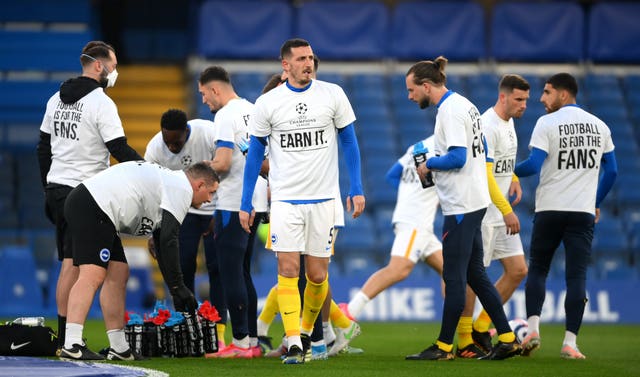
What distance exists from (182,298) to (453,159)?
227 cm

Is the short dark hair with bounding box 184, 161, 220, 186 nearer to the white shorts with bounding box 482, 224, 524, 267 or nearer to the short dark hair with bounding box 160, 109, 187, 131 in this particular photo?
the short dark hair with bounding box 160, 109, 187, 131

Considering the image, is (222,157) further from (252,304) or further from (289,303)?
(289,303)

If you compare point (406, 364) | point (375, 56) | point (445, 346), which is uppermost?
point (375, 56)

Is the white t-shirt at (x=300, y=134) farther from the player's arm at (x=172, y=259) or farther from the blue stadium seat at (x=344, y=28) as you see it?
the blue stadium seat at (x=344, y=28)

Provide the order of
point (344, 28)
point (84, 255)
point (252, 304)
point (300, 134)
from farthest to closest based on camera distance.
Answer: point (344, 28) < point (252, 304) < point (300, 134) < point (84, 255)

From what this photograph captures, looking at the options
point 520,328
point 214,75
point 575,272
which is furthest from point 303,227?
point 520,328

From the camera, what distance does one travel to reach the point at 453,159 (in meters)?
8.08

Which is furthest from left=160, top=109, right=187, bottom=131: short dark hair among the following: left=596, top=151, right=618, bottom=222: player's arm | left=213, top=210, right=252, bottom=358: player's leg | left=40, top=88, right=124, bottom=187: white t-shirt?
left=596, top=151, right=618, bottom=222: player's arm

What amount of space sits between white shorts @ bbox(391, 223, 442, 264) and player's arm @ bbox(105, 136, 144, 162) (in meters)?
3.46

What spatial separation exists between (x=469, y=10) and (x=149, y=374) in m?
15.5

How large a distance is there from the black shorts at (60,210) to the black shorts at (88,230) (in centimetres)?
67

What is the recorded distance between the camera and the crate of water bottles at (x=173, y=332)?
812 centimetres

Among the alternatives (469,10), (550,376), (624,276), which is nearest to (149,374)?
(550,376)

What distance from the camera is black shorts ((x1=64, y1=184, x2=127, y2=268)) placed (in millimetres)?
7539
